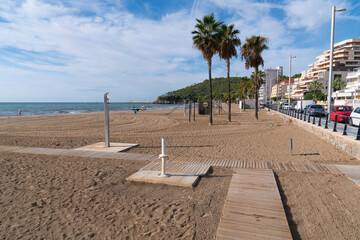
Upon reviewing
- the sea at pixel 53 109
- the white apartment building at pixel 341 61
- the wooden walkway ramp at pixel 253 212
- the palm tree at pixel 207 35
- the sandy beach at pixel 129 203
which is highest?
the white apartment building at pixel 341 61

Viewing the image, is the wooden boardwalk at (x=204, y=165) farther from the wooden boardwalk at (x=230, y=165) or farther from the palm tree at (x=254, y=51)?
the palm tree at (x=254, y=51)

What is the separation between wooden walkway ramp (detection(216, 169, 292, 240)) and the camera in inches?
131

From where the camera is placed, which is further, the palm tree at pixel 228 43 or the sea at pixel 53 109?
the sea at pixel 53 109

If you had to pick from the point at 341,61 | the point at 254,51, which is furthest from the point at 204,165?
the point at 341,61

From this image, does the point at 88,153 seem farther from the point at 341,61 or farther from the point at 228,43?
the point at 341,61

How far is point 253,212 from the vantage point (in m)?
3.92

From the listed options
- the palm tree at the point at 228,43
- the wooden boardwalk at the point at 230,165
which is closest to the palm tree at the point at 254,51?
the palm tree at the point at 228,43

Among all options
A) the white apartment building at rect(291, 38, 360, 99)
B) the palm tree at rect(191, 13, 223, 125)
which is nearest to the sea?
the palm tree at rect(191, 13, 223, 125)

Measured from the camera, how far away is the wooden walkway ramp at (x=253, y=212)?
332 cm

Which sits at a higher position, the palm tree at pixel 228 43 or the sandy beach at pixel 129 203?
the palm tree at pixel 228 43

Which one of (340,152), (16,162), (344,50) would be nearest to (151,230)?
(16,162)

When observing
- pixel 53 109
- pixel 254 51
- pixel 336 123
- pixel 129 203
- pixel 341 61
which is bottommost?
pixel 129 203

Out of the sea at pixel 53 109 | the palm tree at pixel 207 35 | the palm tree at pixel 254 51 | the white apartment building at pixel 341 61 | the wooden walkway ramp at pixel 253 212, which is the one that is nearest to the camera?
the wooden walkway ramp at pixel 253 212

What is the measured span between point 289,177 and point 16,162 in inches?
337
